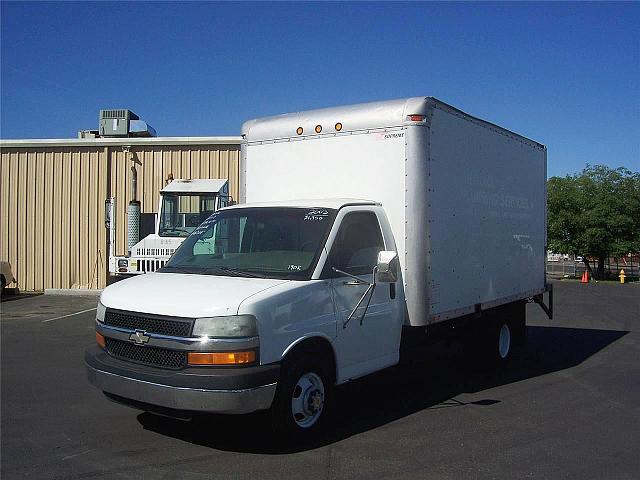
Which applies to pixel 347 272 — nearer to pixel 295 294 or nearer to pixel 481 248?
pixel 295 294

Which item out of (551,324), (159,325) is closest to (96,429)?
(159,325)

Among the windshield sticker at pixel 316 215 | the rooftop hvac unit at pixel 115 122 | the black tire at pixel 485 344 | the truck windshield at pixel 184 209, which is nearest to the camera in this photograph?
the windshield sticker at pixel 316 215

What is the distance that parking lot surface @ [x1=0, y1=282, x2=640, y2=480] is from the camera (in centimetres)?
502

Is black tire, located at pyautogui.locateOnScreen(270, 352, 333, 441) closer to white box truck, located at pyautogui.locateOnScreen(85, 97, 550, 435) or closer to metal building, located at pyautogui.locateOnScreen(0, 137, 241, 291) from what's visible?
white box truck, located at pyautogui.locateOnScreen(85, 97, 550, 435)

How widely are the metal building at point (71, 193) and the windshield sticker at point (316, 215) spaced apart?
55.8 ft

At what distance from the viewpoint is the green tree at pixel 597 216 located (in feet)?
117

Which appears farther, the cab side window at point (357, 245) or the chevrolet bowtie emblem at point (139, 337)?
the cab side window at point (357, 245)

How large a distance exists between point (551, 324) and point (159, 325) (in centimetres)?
1200

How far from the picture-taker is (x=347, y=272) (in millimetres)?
5996

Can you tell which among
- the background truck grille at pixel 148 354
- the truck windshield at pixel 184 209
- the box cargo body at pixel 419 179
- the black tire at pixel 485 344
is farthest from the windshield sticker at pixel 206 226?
the truck windshield at pixel 184 209

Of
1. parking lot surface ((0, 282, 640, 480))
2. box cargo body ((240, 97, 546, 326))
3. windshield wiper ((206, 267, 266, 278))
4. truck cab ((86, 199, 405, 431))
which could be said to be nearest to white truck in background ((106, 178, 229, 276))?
parking lot surface ((0, 282, 640, 480))

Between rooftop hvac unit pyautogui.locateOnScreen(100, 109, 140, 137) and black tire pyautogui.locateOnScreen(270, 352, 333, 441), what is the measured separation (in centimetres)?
2094

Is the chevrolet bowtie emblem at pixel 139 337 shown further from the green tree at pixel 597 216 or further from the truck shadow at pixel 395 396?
the green tree at pixel 597 216

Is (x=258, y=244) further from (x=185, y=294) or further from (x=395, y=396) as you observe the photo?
(x=395, y=396)
